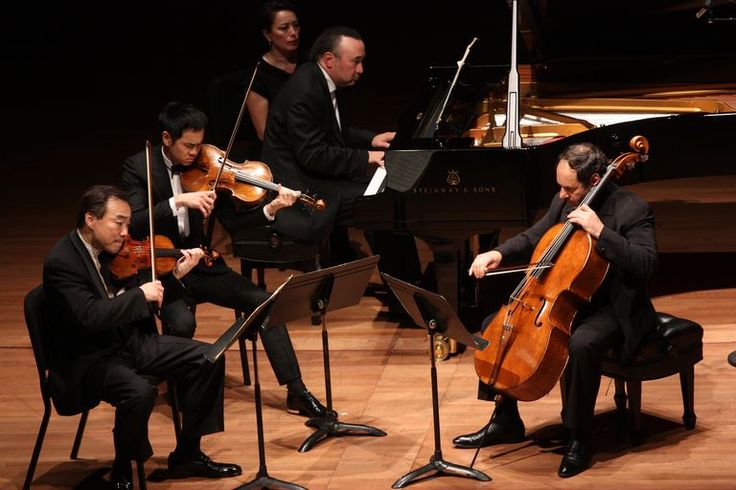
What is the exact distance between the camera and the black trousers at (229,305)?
221 inches

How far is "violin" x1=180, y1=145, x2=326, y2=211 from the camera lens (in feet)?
18.6

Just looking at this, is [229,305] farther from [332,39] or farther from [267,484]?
[332,39]

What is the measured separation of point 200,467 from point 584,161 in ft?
6.25

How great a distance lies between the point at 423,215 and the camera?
6102 mm

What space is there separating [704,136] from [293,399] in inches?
95.0

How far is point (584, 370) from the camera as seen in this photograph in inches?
194

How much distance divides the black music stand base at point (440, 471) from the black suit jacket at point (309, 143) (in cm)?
195

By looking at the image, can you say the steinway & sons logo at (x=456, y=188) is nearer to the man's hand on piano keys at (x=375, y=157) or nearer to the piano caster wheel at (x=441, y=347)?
the man's hand on piano keys at (x=375, y=157)

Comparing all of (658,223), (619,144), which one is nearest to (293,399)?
(619,144)

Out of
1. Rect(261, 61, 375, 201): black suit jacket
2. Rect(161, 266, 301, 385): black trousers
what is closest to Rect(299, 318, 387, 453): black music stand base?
Rect(161, 266, 301, 385): black trousers

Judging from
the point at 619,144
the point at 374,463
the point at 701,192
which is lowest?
the point at 374,463

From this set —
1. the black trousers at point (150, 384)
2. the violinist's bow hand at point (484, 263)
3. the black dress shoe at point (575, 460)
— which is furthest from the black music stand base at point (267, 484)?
the violinist's bow hand at point (484, 263)

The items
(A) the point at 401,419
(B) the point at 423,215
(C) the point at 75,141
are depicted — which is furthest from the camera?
(C) the point at 75,141

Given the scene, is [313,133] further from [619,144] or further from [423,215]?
[619,144]
